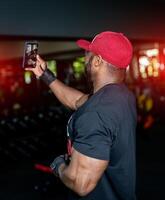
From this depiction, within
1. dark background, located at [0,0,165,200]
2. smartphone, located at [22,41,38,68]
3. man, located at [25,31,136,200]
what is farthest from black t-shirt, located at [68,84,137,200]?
dark background, located at [0,0,165,200]

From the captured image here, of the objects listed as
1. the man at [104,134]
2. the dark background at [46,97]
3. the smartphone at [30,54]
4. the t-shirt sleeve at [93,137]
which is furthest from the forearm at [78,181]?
the dark background at [46,97]

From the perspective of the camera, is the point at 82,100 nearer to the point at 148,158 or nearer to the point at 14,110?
the point at 148,158

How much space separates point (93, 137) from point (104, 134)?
0.05 metres

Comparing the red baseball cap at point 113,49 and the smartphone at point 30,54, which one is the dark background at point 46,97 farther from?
the red baseball cap at point 113,49

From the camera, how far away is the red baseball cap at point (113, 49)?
1843 millimetres

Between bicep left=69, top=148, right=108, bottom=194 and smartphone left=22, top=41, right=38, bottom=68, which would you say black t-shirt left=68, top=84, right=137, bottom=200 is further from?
smartphone left=22, top=41, right=38, bottom=68

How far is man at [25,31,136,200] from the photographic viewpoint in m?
1.68

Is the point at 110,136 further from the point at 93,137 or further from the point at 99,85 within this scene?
the point at 99,85

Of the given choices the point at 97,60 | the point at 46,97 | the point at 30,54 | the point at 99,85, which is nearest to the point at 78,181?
the point at 99,85

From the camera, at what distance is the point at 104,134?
169cm

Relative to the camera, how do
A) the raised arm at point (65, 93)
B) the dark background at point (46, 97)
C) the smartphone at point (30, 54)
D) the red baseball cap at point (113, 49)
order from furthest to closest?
the dark background at point (46, 97)
the raised arm at point (65, 93)
the smartphone at point (30, 54)
the red baseball cap at point (113, 49)

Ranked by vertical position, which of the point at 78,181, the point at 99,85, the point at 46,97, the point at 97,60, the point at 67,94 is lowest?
the point at 46,97

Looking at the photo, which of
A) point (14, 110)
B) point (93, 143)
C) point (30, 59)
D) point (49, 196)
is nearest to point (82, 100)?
point (30, 59)

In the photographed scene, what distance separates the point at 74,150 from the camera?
5.63ft
